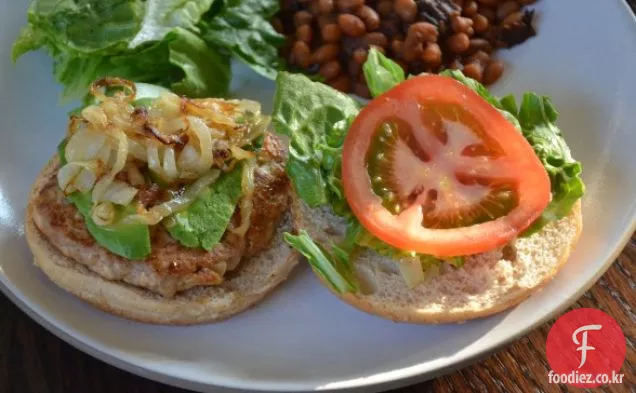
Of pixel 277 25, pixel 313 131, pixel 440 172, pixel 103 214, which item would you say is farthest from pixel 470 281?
pixel 277 25

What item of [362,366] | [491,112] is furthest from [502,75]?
[362,366]

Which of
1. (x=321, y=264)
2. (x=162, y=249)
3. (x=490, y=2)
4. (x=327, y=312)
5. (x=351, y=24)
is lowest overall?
(x=327, y=312)

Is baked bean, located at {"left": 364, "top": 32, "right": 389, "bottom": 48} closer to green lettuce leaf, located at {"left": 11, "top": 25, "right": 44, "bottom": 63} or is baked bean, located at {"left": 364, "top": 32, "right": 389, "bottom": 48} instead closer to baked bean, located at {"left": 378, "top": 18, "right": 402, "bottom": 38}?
baked bean, located at {"left": 378, "top": 18, "right": 402, "bottom": 38}

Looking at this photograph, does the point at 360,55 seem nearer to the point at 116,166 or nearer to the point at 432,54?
the point at 432,54

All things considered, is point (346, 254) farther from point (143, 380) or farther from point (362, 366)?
point (143, 380)

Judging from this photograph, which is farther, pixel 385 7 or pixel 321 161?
pixel 385 7

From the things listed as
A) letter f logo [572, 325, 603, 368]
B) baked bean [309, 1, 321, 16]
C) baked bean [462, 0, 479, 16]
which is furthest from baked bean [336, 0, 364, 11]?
letter f logo [572, 325, 603, 368]

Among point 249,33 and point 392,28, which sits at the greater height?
point 392,28
